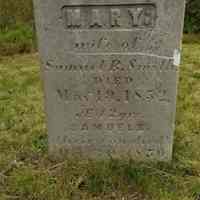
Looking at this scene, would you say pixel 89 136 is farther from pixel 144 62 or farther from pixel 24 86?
pixel 24 86

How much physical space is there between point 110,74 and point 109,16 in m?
0.44

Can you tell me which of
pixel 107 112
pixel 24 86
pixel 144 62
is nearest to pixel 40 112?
pixel 24 86

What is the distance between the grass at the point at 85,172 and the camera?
8.90 ft

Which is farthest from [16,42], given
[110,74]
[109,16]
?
[109,16]

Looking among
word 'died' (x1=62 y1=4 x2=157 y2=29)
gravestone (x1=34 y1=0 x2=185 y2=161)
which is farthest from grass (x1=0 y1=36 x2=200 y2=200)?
word 'died' (x1=62 y1=4 x2=157 y2=29)

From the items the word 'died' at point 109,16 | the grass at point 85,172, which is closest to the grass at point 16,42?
the grass at point 85,172

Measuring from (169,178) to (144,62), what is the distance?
920mm

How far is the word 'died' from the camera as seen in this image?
8.33 ft

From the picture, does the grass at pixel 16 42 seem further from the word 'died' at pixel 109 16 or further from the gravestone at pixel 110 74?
the word 'died' at pixel 109 16

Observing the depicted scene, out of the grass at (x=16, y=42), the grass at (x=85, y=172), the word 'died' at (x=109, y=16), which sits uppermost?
the word 'died' at (x=109, y=16)

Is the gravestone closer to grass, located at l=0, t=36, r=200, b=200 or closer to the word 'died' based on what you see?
the word 'died'

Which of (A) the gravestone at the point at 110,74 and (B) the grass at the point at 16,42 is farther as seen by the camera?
(B) the grass at the point at 16,42

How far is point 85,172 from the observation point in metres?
2.86

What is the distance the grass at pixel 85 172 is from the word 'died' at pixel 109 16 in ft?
3.57
